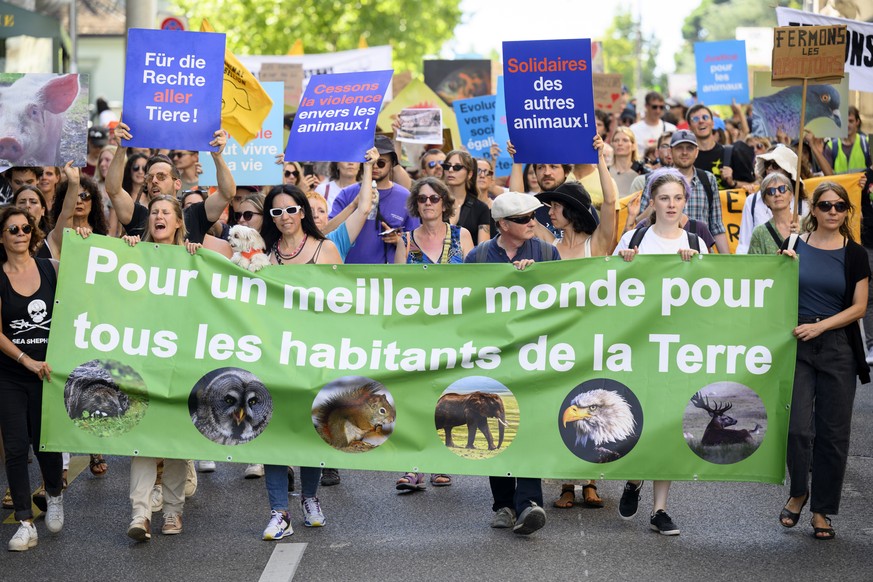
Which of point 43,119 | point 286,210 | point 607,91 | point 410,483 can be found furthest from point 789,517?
point 607,91

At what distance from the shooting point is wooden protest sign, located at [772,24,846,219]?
8.24 meters

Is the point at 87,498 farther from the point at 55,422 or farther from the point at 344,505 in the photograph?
the point at 344,505

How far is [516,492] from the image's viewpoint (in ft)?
23.7

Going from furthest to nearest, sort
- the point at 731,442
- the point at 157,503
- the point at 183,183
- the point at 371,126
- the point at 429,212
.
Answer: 1. the point at 183,183
2. the point at 371,126
3. the point at 429,212
4. the point at 157,503
5. the point at 731,442

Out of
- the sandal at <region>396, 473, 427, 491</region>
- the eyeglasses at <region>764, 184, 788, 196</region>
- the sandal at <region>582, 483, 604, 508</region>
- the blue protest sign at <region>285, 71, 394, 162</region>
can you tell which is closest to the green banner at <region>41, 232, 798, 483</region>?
the sandal at <region>582, 483, 604, 508</region>

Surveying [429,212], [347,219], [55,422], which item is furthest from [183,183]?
[55,422]

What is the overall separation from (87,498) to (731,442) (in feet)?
12.3

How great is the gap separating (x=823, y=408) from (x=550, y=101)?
2.87m

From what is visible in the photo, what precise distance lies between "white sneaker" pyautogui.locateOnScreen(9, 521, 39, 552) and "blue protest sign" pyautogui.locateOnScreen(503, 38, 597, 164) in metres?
3.86

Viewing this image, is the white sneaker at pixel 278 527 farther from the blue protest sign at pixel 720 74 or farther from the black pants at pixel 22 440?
the blue protest sign at pixel 720 74

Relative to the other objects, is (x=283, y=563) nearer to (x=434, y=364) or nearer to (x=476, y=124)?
(x=434, y=364)

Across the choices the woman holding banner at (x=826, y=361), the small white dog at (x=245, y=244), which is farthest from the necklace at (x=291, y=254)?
the woman holding banner at (x=826, y=361)

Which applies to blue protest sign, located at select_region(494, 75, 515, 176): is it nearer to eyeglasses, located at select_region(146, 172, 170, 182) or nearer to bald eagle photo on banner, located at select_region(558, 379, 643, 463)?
eyeglasses, located at select_region(146, 172, 170, 182)

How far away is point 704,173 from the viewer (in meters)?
10.2
